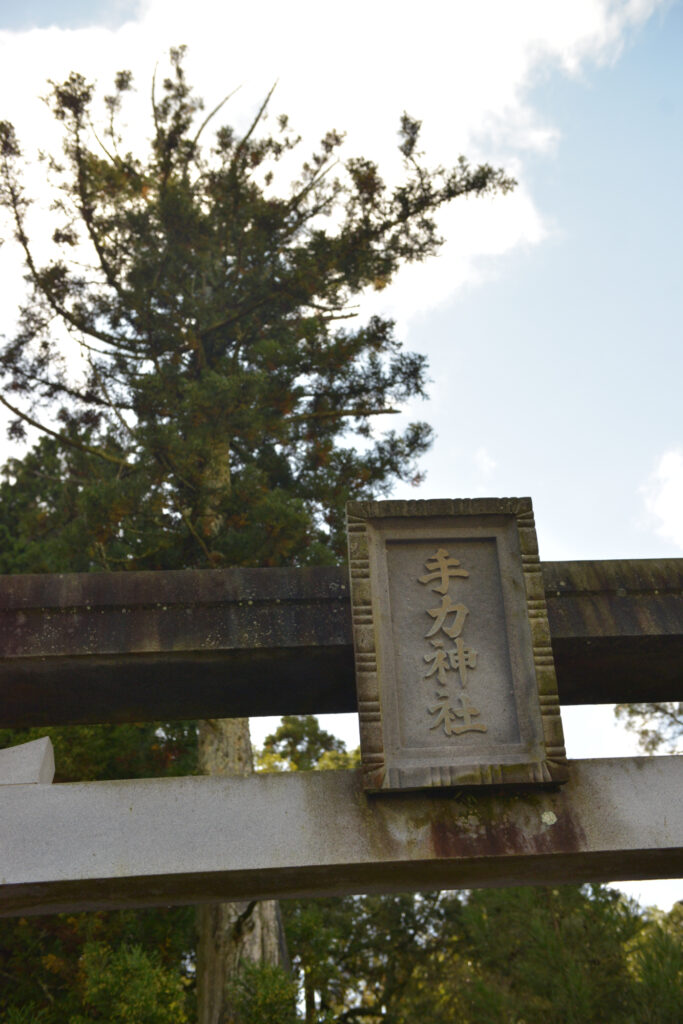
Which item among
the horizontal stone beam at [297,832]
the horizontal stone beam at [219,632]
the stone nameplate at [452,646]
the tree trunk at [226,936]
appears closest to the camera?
the horizontal stone beam at [297,832]

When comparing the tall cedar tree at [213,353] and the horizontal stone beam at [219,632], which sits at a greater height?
the tall cedar tree at [213,353]

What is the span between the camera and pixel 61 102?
10070 mm

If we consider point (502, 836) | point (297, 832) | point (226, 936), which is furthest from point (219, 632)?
point (226, 936)

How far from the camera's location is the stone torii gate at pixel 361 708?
10.6 feet

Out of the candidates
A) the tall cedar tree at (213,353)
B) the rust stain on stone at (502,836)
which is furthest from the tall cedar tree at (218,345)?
the rust stain on stone at (502,836)

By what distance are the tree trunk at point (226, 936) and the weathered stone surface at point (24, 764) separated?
347cm

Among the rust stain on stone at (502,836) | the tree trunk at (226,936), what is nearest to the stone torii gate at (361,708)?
the rust stain on stone at (502,836)

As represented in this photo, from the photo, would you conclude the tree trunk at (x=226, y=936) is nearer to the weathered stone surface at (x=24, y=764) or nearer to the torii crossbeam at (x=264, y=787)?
the torii crossbeam at (x=264, y=787)

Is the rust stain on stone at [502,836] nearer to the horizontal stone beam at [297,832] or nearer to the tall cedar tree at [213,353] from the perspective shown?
the horizontal stone beam at [297,832]

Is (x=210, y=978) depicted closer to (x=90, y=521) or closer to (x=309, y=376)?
(x=90, y=521)

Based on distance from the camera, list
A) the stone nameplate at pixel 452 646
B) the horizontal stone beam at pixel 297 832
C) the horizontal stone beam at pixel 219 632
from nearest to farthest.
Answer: the horizontal stone beam at pixel 297 832
the stone nameplate at pixel 452 646
the horizontal stone beam at pixel 219 632

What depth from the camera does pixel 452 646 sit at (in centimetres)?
352

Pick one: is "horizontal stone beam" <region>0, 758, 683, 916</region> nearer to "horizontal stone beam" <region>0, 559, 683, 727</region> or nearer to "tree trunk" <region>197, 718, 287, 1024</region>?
"horizontal stone beam" <region>0, 559, 683, 727</region>

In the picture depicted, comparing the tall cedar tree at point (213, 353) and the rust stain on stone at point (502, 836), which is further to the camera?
the tall cedar tree at point (213, 353)
